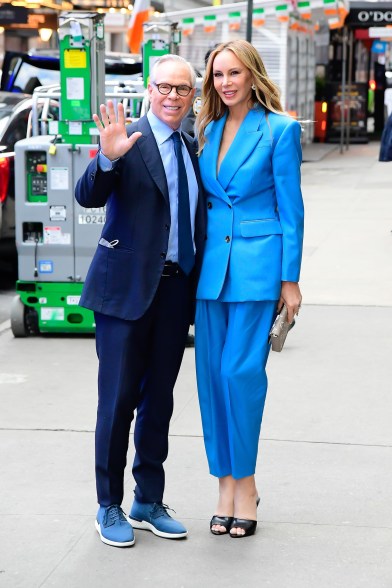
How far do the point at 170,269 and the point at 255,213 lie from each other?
394 millimetres

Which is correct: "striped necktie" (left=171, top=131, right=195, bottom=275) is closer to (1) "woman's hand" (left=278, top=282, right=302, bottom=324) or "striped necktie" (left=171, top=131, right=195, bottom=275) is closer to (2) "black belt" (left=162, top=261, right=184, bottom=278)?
(2) "black belt" (left=162, top=261, right=184, bottom=278)

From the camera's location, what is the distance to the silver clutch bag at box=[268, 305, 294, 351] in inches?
180

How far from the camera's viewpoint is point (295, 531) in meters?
4.74

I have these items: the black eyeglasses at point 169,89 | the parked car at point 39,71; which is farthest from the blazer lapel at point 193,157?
the parked car at point 39,71

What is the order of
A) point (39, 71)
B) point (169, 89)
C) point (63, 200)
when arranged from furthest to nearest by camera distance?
point (39, 71), point (63, 200), point (169, 89)

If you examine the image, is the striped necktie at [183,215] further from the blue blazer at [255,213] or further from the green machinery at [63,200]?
the green machinery at [63,200]

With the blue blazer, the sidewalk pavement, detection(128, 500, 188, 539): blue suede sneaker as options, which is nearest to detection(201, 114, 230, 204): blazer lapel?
the blue blazer

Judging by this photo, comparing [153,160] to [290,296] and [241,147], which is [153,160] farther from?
Answer: [290,296]

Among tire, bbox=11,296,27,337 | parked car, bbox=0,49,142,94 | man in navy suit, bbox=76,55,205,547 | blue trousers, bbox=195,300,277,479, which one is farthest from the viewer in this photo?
parked car, bbox=0,49,142,94

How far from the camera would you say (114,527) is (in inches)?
181

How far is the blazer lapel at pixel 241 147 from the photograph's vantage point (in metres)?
4.56

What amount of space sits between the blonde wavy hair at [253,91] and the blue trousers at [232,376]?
657 mm

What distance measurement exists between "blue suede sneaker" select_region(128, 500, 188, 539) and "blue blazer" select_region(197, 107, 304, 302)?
34.4 inches

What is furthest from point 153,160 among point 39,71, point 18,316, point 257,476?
point 39,71
